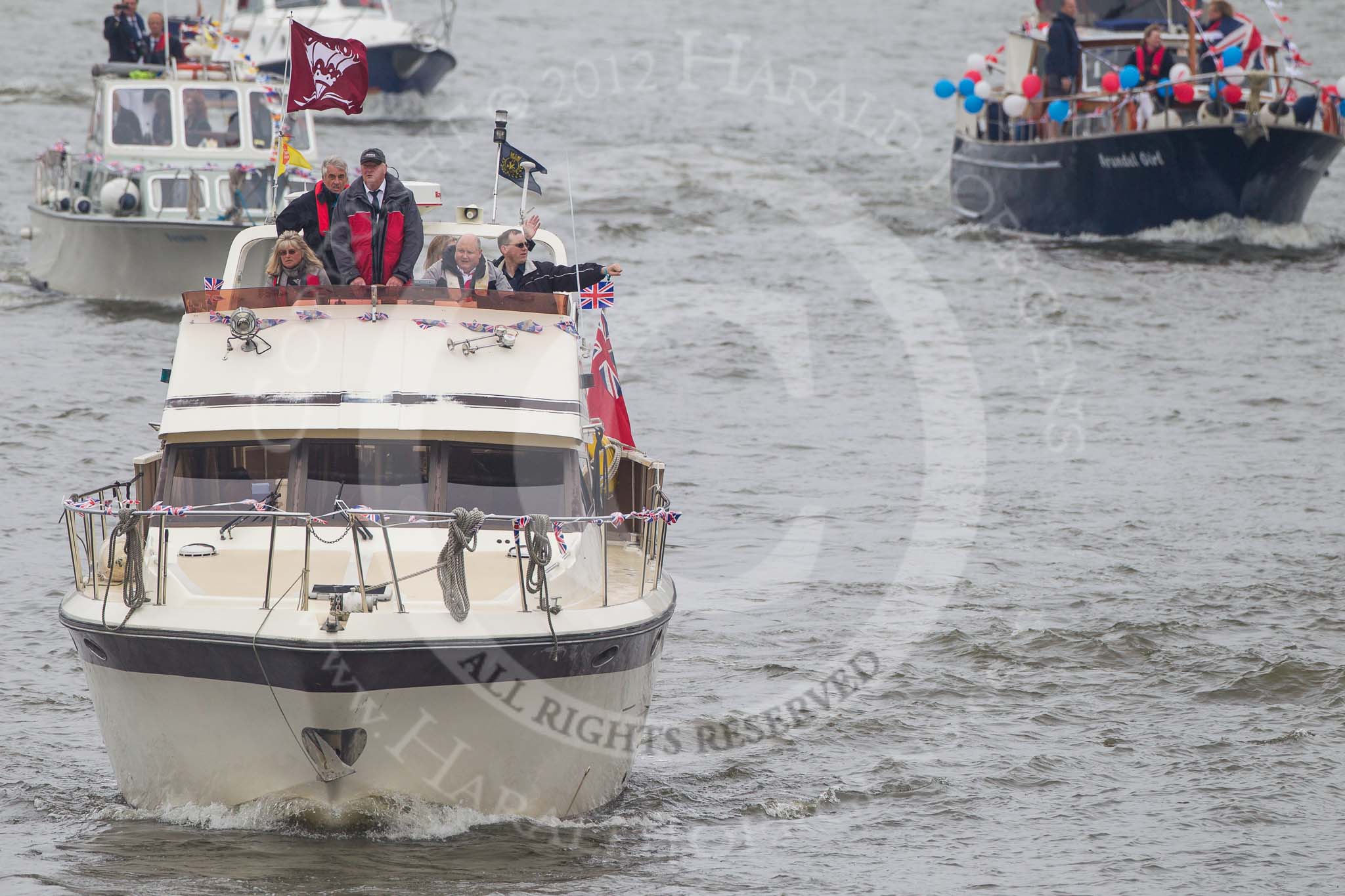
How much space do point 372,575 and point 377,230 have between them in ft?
8.37

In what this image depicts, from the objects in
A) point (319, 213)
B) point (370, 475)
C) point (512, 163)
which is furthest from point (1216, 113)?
point (370, 475)

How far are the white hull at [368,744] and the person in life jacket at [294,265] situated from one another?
2701 mm

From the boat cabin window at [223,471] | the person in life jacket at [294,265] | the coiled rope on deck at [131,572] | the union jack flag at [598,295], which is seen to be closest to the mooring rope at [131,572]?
the coiled rope on deck at [131,572]

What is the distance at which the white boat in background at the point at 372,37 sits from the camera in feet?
127

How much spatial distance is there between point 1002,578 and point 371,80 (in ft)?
Answer: 93.7

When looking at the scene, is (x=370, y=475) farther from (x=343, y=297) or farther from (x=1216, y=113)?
(x=1216, y=113)

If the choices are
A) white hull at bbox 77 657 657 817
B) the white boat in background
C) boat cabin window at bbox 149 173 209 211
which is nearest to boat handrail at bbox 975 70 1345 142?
boat cabin window at bbox 149 173 209 211

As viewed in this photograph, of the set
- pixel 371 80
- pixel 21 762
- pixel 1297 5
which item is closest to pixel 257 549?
pixel 21 762

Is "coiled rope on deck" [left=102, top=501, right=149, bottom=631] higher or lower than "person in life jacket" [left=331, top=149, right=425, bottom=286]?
lower

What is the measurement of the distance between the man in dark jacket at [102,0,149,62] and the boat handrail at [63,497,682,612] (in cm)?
1523

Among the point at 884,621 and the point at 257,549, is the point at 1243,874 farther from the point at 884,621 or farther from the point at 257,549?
the point at 257,549

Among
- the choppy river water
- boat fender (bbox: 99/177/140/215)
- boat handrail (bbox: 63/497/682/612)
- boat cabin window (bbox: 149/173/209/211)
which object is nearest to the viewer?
boat handrail (bbox: 63/497/682/612)

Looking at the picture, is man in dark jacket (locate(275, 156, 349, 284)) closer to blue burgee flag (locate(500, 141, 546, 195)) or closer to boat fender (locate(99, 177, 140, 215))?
blue burgee flag (locate(500, 141, 546, 195))

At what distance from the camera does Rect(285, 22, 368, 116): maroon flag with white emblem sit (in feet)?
39.7
